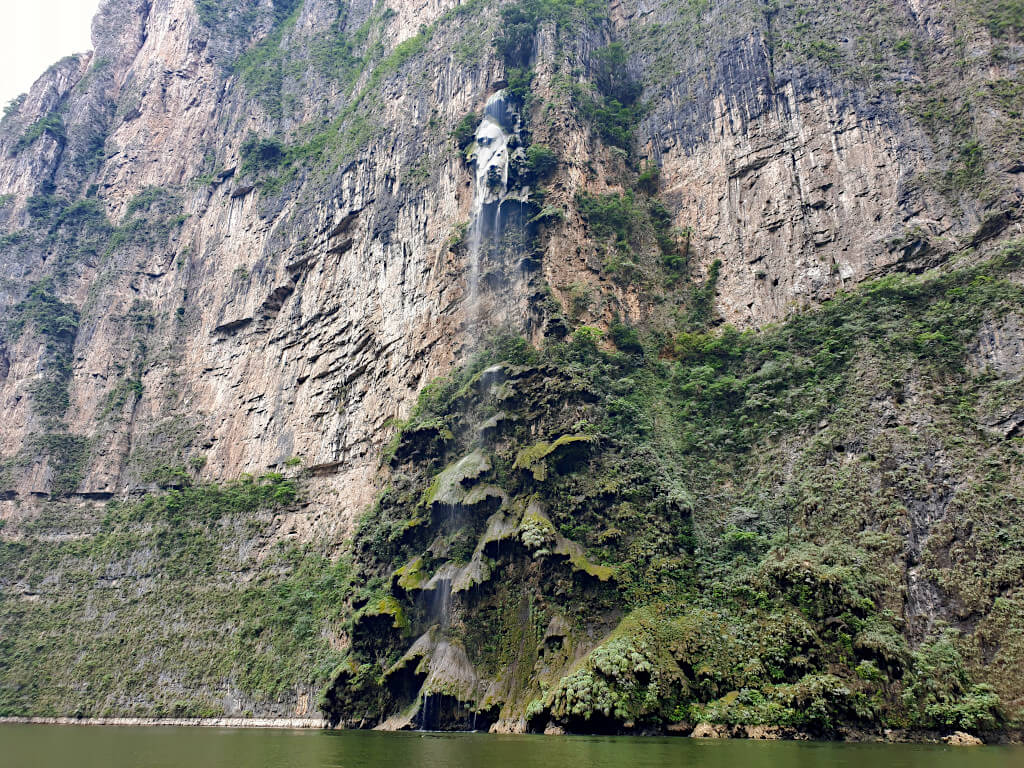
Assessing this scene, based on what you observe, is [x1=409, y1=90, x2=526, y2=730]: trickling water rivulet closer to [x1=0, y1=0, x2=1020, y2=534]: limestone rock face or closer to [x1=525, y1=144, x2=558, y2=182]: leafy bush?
[x1=525, y1=144, x2=558, y2=182]: leafy bush

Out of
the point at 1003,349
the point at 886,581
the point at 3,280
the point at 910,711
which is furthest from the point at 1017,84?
the point at 3,280

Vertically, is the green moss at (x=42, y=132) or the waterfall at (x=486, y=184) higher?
the green moss at (x=42, y=132)

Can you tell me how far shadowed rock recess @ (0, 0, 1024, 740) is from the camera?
78.6ft

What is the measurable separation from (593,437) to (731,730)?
1321 centimetres

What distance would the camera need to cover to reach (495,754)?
54.1 ft

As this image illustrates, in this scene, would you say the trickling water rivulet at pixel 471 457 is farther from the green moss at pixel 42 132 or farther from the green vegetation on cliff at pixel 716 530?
the green moss at pixel 42 132

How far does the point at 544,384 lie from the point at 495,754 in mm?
19401

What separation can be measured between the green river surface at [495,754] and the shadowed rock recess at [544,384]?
323 centimetres

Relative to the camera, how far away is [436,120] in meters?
49.5

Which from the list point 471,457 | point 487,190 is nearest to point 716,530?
point 471,457

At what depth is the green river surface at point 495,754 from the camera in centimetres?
1410

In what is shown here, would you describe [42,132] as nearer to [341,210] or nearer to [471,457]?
[341,210]

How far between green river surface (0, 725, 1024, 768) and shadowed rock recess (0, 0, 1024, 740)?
10.6 feet

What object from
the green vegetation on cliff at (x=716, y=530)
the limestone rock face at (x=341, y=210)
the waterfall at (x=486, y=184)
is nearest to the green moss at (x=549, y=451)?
the green vegetation on cliff at (x=716, y=530)
